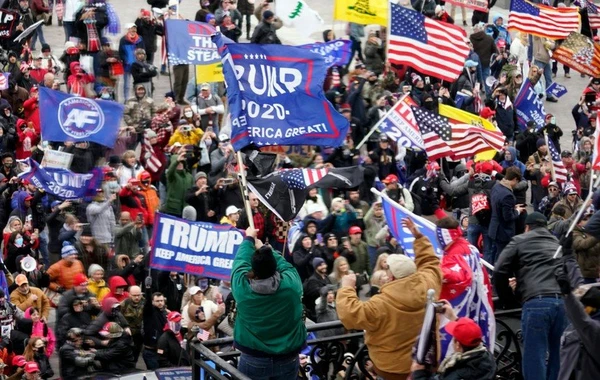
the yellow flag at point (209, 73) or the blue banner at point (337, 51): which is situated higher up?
the blue banner at point (337, 51)

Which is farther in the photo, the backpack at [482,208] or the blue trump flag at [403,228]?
the backpack at [482,208]

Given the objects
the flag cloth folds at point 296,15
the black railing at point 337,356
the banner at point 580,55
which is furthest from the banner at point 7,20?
the black railing at point 337,356

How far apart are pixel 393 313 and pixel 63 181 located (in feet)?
32.4

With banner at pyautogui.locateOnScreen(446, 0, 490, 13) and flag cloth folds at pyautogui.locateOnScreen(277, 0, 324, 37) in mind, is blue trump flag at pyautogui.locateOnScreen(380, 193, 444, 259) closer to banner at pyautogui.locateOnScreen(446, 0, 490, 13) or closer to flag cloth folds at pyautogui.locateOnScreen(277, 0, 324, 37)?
flag cloth folds at pyautogui.locateOnScreen(277, 0, 324, 37)

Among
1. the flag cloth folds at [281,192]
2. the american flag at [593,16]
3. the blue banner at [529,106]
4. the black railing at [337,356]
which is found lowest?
the blue banner at [529,106]

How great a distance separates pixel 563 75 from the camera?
34281 millimetres

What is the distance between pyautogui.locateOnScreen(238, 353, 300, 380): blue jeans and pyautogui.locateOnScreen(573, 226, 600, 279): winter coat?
361 cm

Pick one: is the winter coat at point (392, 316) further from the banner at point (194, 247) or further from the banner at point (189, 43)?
the banner at point (189, 43)

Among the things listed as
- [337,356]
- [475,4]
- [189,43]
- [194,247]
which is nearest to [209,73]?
[189,43]

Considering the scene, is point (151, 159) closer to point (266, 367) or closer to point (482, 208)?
point (482, 208)

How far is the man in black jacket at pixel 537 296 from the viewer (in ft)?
38.1

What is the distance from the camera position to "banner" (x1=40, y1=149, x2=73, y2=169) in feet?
69.3

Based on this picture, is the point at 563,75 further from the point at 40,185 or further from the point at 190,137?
the point at 40,185

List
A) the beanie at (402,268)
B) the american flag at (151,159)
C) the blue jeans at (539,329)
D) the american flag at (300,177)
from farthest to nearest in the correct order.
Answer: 1. the american flag at (151,159)
2. the american flag at (300,177)
3. the blue jeans at (539,329)
4. the beanie at (402,268)
